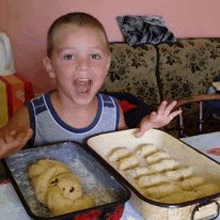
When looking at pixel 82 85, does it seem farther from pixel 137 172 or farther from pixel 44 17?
pixel 44 17

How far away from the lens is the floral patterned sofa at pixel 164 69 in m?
2.90

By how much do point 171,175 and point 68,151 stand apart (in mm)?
292

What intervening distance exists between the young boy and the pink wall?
1470mm

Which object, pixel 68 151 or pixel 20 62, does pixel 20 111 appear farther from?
pixel 20 62

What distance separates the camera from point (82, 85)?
1.25m

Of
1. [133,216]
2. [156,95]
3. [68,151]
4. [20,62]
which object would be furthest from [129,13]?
[133,216]

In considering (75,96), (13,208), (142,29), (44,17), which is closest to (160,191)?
(13,208)

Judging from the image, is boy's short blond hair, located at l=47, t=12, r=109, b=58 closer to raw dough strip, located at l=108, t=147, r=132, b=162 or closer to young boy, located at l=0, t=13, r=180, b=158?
young boy, located at l=0, t=13, r=180, b=158

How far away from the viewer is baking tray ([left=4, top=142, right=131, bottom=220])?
764 mm

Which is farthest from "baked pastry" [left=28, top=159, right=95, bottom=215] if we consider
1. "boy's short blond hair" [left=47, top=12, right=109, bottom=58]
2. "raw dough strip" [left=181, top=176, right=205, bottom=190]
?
"boy's short blond hair" [left=47, top=12, right=109, bottom=58]

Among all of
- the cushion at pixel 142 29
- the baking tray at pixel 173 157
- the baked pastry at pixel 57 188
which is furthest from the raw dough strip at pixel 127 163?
the cushion at pixel 142 29

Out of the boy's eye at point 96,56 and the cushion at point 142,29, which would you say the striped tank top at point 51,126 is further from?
the cushion at point 142,29

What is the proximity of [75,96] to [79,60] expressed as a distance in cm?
12

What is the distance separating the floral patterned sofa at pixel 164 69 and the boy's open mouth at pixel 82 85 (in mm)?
1583
